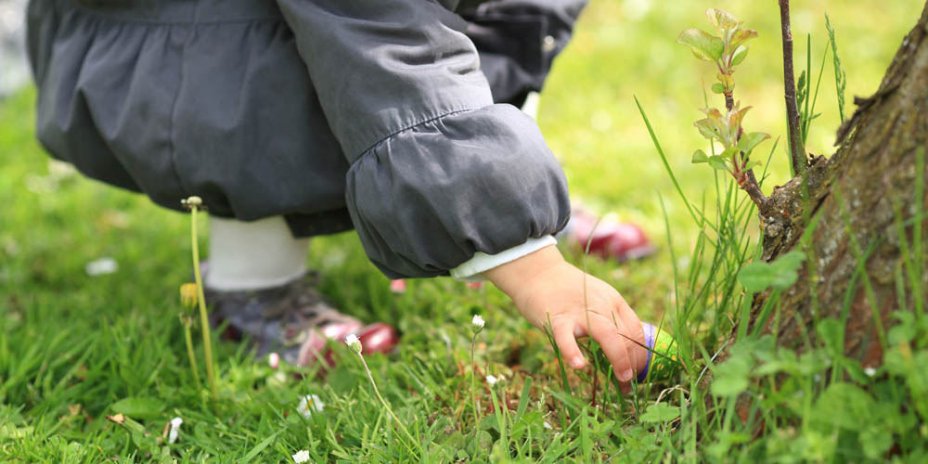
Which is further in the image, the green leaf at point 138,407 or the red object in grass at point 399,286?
the red object in grass at point 399,286

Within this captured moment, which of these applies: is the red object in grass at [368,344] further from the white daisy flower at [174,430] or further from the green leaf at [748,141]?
the green leaf at [748,141]

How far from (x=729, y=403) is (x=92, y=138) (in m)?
1.35

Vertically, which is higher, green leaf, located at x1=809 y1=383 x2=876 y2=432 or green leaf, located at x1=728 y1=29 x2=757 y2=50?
green leaf, located at x1=728 y1=29 x2=757 y2=50

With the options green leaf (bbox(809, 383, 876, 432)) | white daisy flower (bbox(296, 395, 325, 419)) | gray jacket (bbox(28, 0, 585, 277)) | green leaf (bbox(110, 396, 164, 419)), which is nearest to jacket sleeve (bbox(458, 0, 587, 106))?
gray jacket (bbox(28, 0, 585, 277))

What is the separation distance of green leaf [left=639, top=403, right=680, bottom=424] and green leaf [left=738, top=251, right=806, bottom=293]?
19cm

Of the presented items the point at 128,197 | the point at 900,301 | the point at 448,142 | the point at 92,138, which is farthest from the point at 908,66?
the point at 128,197

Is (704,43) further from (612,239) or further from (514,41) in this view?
(612,239)

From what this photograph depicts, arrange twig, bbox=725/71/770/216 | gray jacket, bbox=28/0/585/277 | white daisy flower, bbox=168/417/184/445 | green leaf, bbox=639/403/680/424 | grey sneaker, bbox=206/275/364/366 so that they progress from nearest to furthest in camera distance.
→ green leaf, bbox=639/403/680/424
twig, bbox=725/71/770/216
gray jacket, bbox=28/0/585/277
white daisy flower, bbox=168/417/184/445
grey sneaker, bbox=206/275/364/366

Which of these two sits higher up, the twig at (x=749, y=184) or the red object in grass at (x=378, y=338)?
the twig at (x=749, y=184)

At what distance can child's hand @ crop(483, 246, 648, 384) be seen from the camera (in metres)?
1.37

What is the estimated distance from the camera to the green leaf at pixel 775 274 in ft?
3.63

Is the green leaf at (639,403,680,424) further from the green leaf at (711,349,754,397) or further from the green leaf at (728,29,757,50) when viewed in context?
the green leaf at (728,29,757,50)

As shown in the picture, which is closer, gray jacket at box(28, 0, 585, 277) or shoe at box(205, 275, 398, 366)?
gray jacket at box(28, 0, 585, 277)

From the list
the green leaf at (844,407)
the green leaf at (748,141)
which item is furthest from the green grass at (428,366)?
the green leaf at (748,141)
